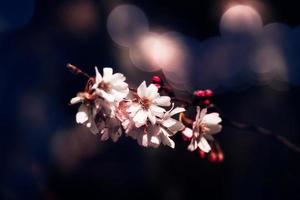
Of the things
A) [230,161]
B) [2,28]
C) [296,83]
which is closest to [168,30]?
[296,83]

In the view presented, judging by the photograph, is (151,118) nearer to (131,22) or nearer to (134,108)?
(134,108)

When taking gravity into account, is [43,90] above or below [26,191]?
above

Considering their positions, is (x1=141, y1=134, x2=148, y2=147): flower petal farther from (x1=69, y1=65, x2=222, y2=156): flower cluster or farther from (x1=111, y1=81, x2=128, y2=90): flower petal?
(x1=111, y1=81, x2=128, y2=90): flower petal

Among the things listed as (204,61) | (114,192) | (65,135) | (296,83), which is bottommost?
(204,61)

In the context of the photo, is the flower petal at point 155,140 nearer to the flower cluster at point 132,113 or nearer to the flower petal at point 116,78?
the flower cluster at point 132,113

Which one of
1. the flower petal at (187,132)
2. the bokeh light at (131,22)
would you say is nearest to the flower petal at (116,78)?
the flower petal at (187,132)

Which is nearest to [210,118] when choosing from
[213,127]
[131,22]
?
[213,127]

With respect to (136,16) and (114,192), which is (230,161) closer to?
(114,192)
